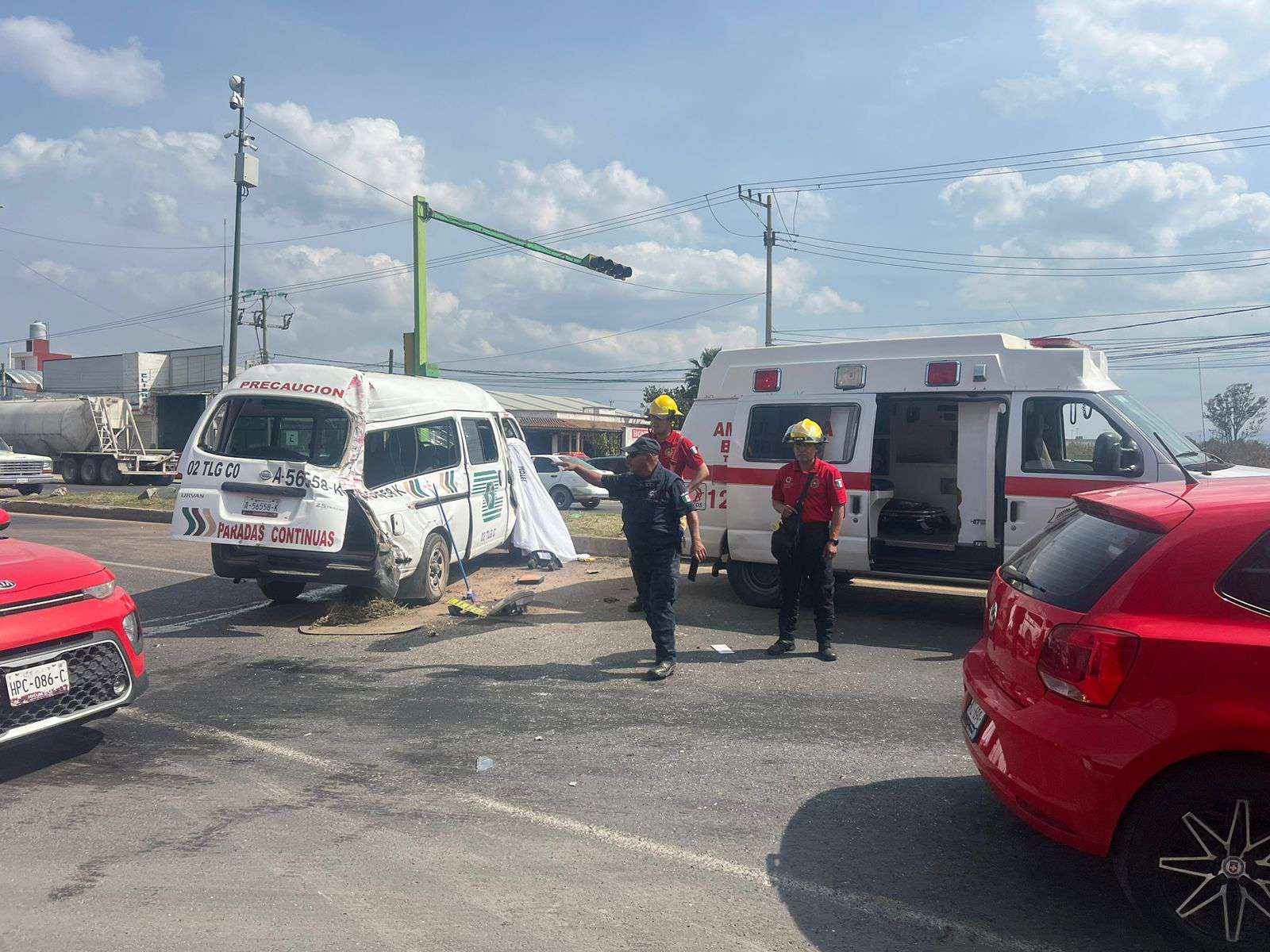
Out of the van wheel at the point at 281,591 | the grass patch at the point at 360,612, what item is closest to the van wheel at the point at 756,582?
the grass patch at the point at 360,612

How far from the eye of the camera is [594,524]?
14727 mm

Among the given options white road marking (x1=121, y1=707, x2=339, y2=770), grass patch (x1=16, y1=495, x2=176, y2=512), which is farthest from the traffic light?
white road marking (x1=121, y1=707, x2=339, y2=770)

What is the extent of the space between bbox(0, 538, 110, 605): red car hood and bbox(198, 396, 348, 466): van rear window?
316 cm

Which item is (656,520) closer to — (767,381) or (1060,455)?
(767,381)

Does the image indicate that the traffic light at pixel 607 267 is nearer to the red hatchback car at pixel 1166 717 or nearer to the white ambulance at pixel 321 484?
the white ambulance at pixel 321 484

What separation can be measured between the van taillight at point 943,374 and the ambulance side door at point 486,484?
4762 mm

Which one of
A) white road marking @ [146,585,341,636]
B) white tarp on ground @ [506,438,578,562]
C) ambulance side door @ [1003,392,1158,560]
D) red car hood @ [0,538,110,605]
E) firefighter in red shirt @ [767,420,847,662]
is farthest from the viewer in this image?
white tarp on ground @ [506,438,578,562]

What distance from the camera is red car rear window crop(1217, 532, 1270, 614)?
3008 millimetres

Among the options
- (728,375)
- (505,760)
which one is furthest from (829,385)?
(505,760)

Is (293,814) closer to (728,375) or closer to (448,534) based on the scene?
(448,534)

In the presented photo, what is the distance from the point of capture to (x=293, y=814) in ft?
13.5

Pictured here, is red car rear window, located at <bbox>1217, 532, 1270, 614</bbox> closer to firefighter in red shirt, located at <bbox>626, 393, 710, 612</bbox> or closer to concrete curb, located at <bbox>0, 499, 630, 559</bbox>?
firefighter in red shirt, located at <bbox>626, 393, 710, 612</bbox>

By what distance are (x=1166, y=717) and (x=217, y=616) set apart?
316 inches

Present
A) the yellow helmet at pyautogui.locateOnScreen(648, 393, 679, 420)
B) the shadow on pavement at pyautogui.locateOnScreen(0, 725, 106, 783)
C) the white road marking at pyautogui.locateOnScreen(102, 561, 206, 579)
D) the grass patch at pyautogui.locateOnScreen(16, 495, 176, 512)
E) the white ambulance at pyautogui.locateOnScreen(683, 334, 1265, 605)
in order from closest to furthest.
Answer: the shadow on pavement at pyautogui.locateOnScreen(0, 725, 106, 783) → the white ambulance at pyautogui.locateOnScreen(683, 334, 1265, 605) → the yellow helmet at pyautogui.locateOnScreen(648, 393, 679, 420) → the white road marking at pyautogui.locateOnScreen(102, 561, 206, 579) → the grass patch at pyautogui.locateOnScreen(16, 495, 176, 512)
